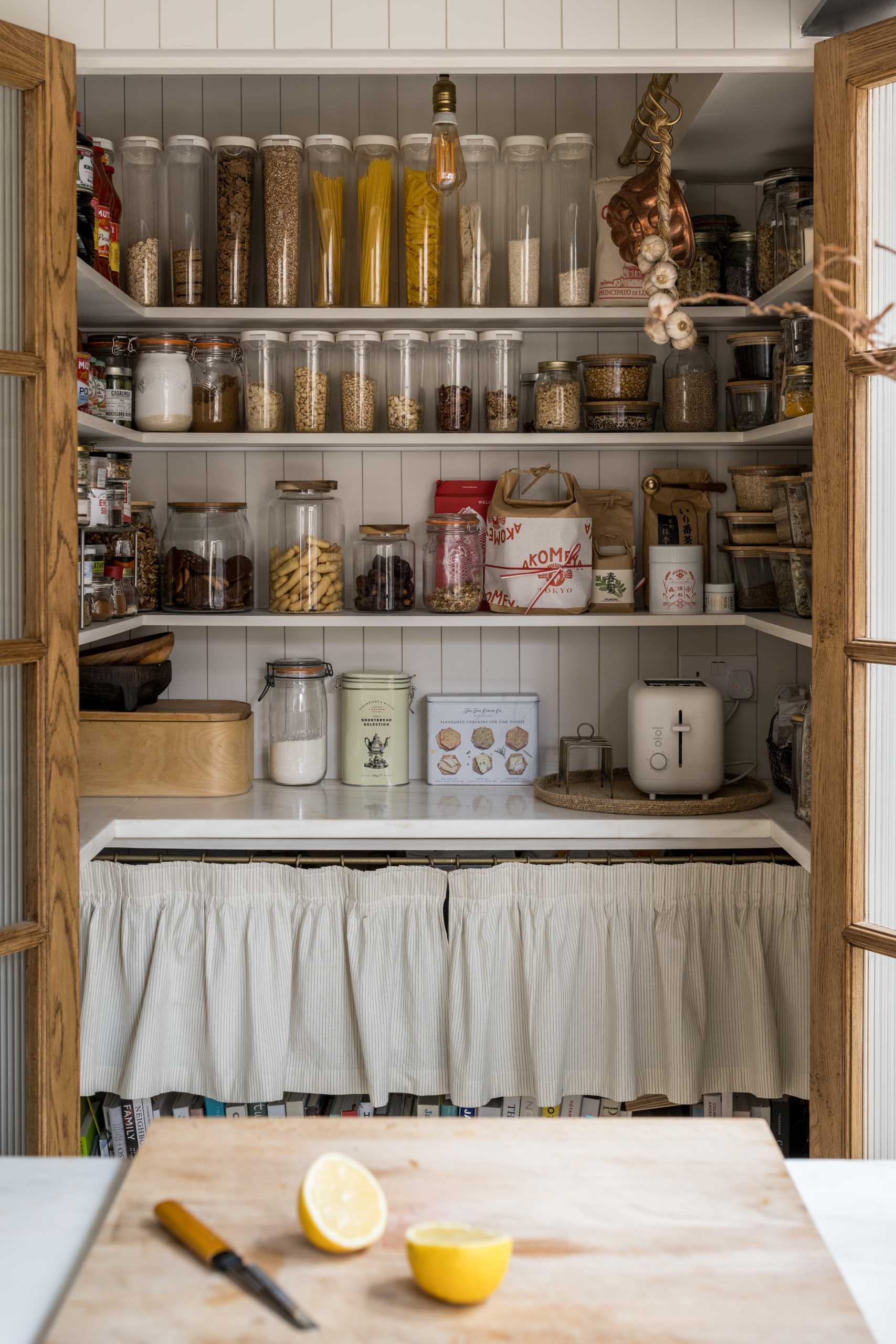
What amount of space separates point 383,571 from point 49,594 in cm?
102

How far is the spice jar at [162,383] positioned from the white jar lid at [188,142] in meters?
0.41

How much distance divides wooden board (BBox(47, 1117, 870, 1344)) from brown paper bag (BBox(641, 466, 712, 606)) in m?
1.93

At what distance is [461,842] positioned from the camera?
2602 millimetres

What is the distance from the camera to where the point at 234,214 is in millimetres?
2709

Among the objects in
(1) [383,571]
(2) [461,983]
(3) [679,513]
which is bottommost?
(2) [461,983]

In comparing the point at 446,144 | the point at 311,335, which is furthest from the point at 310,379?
the point at 446,144

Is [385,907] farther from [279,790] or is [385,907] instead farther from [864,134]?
[864,134]

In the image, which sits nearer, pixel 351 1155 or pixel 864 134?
pixel 351 1155

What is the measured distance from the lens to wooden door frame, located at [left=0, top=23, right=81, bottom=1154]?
6.28 ft

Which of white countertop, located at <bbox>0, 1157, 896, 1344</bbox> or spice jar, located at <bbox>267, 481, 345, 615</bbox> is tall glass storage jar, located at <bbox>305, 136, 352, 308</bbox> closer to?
spice jar, located at <bbox>267, 481, 345, 615</bbox>

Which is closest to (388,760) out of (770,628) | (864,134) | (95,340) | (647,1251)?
(770,628)

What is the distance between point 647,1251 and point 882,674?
3.86ft

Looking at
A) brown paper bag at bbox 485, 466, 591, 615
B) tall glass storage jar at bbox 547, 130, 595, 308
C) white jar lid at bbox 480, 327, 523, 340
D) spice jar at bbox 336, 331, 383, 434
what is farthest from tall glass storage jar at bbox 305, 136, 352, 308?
brown paper bag at bbox 485, 466, 591, 615

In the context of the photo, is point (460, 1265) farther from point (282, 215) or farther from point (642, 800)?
point (282, 215)
